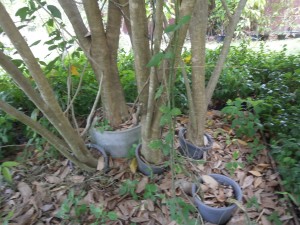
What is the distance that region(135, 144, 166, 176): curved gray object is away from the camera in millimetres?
1607

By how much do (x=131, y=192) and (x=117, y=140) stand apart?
1.22ft

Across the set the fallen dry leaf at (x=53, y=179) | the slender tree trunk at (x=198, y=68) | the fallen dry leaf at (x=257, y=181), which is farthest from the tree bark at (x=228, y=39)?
the fallen dry leaf at (x=53, y=179)

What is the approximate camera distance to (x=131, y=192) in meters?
1.53

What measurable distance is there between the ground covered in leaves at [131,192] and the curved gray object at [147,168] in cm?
3

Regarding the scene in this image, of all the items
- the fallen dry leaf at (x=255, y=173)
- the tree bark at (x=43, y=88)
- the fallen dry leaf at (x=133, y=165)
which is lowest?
the fallen dry leaf at (x=255, y=173)

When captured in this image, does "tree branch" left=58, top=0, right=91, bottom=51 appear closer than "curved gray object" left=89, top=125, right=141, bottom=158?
Yes

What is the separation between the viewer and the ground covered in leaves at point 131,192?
1412 mm

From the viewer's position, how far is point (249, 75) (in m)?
2.31

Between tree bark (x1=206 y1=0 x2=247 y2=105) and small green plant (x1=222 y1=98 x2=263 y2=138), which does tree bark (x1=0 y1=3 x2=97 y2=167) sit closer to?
tree bark (x1=206 y1=0 x2=247 y2=105)

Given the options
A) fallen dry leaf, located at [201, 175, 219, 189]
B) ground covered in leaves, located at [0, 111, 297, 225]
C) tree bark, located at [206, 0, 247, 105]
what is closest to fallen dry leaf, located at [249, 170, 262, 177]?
ground covered in leaves, located at [0, 111, 297, 225]

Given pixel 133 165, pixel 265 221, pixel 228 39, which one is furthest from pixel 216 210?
pixel 228 39

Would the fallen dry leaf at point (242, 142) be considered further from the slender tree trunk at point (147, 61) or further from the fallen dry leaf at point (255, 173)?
the slender tree trunk at point (147, 61)

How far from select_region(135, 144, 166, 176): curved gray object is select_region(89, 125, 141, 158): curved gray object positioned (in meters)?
0.11

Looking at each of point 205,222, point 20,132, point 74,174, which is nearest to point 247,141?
point 205,222
